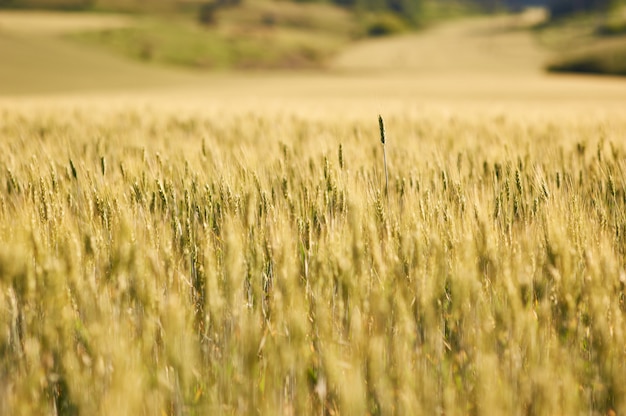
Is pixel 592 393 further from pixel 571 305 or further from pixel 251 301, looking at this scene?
pixel 251 301

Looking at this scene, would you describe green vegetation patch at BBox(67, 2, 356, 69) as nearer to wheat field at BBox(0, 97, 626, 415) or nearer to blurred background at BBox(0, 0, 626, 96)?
blurred background at BBox(0, 0, 626, 96)

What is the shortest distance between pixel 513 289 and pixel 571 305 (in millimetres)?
160

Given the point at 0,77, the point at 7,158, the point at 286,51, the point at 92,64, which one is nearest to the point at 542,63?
the point at 286,51

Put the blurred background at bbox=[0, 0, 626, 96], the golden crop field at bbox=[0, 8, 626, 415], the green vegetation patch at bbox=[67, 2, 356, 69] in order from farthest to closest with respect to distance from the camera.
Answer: the green vegetation patch at bbox=[67, 2, 356, 69], the blurred background at bbox=[0, 0, 626, 96], the golden crop field at bbox=[0, 8, 626, 415]

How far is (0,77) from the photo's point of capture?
24719mm

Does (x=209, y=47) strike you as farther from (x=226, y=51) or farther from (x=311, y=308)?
(x=311, y=308)

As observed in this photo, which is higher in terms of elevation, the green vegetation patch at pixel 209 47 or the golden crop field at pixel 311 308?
the green vegetation patch at pixel 209 47

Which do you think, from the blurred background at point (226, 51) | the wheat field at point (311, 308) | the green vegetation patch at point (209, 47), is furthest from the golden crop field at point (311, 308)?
the green vegetation patch at point (209, 47)

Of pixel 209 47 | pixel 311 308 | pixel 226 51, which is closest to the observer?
pixel 311 308

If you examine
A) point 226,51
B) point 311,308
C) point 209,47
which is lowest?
point 311,308

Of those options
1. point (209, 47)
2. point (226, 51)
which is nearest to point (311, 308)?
point (226, 51)

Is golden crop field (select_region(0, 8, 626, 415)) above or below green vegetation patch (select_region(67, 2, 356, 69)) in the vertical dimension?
below

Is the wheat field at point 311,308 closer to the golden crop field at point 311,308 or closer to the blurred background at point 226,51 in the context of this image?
the golden crop field at point 311,308

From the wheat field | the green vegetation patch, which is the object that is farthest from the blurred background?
the wheat field
